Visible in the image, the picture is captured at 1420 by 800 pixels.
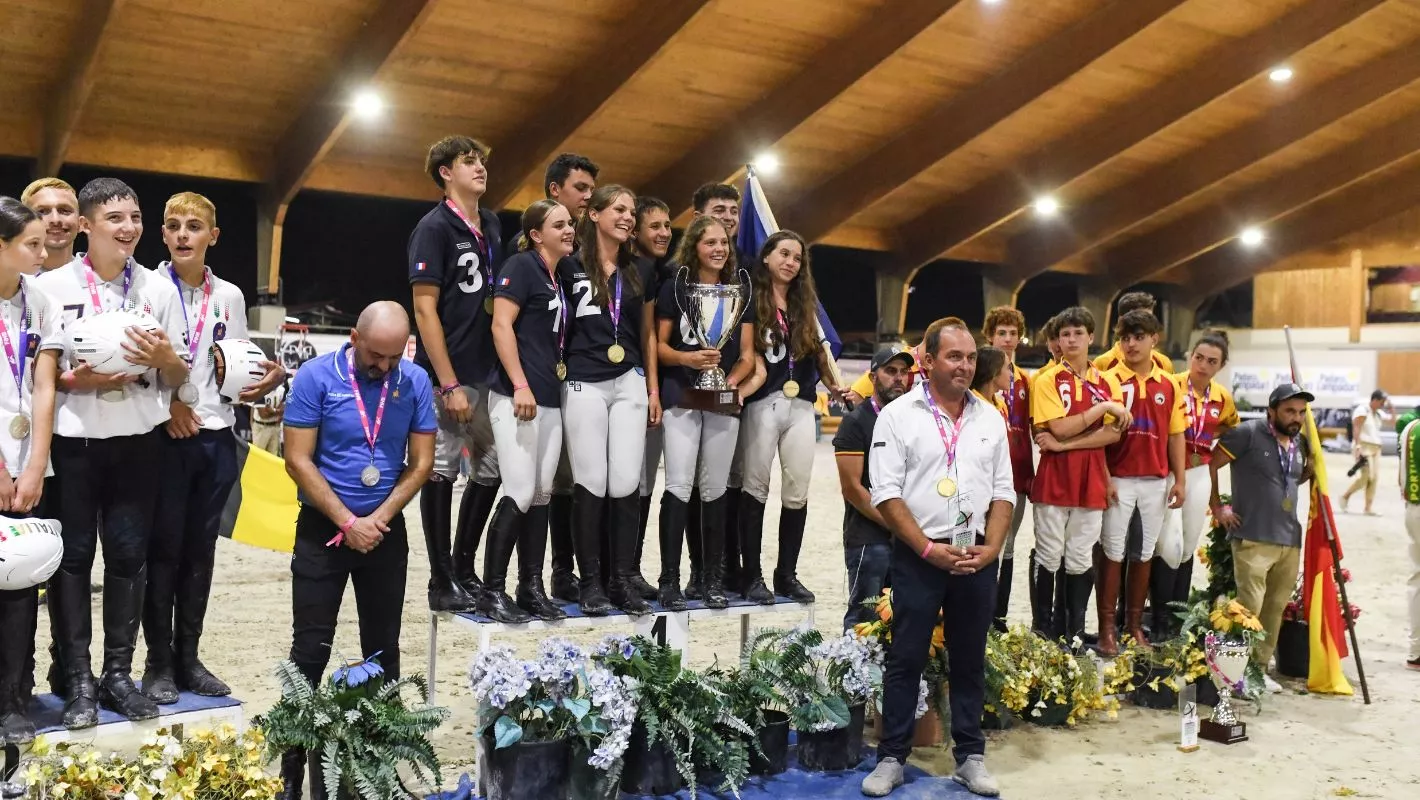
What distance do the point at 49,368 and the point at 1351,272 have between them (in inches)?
1082

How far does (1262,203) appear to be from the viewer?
21828 mm

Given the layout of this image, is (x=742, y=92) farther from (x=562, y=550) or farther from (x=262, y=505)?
(x=562, y=550)

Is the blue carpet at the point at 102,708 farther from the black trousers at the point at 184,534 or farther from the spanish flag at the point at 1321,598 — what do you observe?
the spanish flag at the point at 1321,598

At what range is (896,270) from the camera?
873 inches

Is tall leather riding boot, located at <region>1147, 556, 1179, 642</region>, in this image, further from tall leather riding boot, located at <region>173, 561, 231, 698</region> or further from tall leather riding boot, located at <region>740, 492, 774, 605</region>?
tall leather riding boot, located at <region>173, 561, 231, 698</region>

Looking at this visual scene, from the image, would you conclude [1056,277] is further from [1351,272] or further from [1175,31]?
[1175,31]

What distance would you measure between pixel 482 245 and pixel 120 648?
1.97 m

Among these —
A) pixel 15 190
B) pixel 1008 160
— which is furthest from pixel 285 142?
pixel 1008 160

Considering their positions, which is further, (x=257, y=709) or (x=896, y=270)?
(x=896, y=270)

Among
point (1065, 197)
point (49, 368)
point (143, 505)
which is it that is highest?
point (1065, 197)

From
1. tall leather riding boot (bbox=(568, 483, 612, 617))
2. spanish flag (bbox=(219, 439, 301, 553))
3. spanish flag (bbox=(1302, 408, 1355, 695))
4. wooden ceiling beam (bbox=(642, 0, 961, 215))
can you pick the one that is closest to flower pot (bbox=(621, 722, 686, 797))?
tall leather riding boot (bbox=(568, 483, 612, 617))

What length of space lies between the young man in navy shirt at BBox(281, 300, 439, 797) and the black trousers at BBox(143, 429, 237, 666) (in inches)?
13.7

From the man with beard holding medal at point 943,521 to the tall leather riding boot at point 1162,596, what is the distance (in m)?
2.27

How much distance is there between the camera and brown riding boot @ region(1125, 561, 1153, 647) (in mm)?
6129
